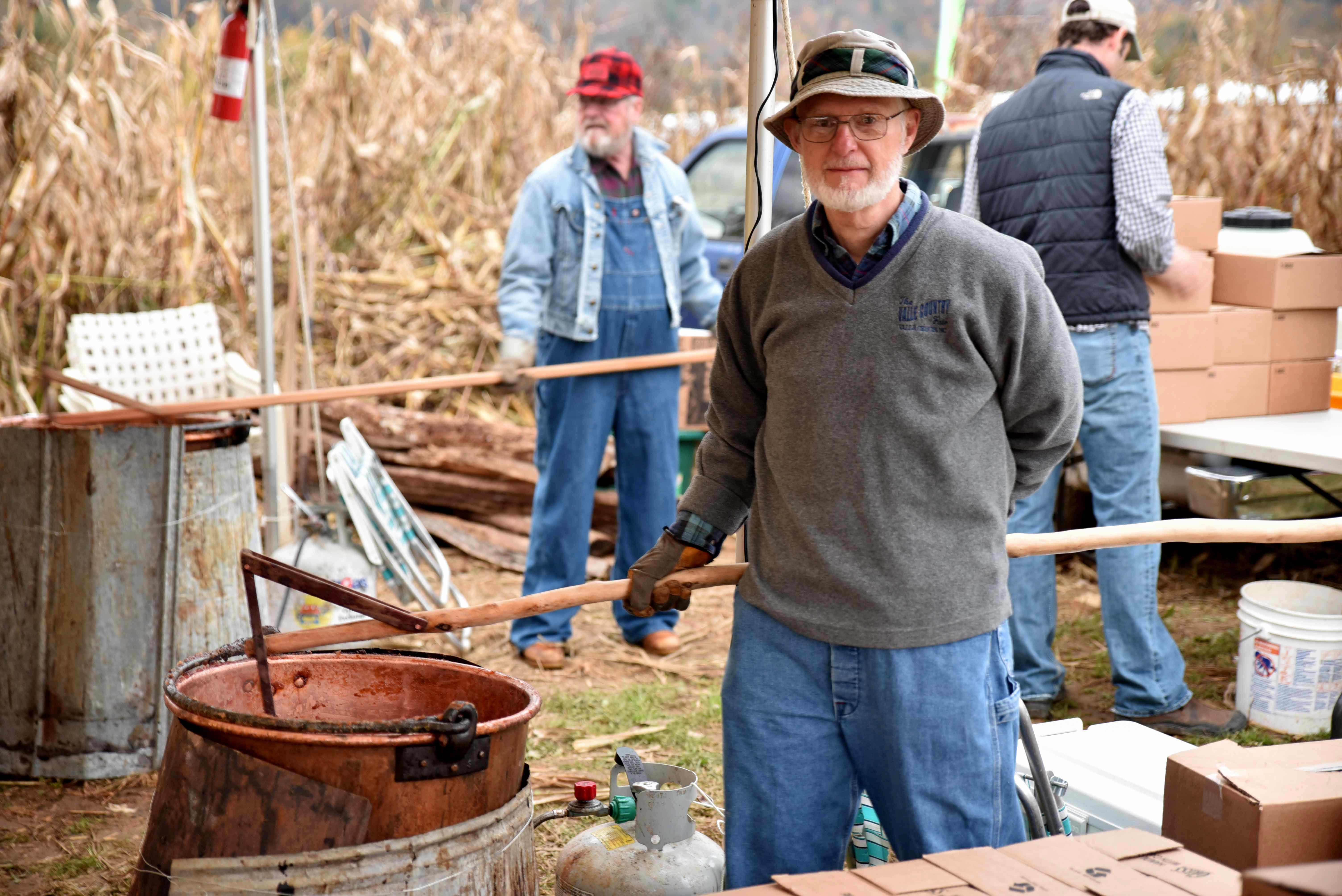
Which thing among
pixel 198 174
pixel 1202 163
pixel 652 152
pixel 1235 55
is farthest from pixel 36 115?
pixel 1235 55

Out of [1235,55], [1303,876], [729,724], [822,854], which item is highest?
[1235,55]

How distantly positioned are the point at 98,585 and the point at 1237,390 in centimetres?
433

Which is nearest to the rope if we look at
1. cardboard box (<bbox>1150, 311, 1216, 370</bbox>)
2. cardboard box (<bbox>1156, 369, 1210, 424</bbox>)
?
cardboard box (<bbox>1150, 311, 1216, 370</bbox>)

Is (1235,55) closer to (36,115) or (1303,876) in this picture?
(36,115)

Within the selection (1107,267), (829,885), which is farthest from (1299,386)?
(829,885)

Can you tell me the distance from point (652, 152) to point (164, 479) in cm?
230

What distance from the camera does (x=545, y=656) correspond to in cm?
518

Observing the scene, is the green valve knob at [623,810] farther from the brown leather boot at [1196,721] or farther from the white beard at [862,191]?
the brown leather boot at [1196,721]

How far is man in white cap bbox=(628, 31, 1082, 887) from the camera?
2.29 meters

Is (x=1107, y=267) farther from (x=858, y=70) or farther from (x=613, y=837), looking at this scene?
(x=613, y=837)

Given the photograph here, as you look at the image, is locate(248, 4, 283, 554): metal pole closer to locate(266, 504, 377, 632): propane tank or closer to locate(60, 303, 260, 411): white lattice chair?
locate(266, 504, 377, 632): propane tank

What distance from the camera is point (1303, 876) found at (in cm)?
147

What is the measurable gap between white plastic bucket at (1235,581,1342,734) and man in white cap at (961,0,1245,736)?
12cm

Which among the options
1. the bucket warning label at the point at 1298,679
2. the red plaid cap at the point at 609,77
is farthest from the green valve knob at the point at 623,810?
the red plaid cap at the point at 609,77
